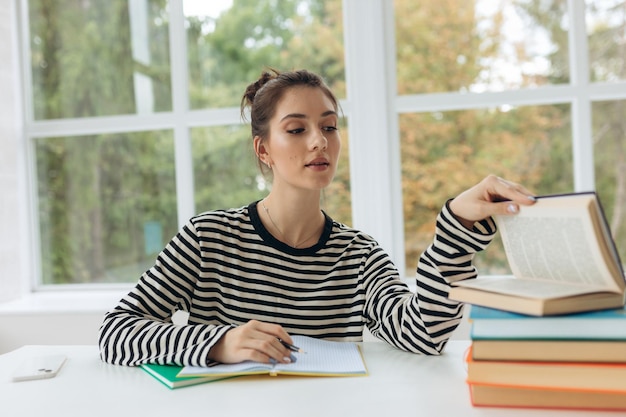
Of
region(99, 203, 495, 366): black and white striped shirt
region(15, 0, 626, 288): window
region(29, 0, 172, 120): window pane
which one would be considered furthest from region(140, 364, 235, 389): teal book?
region(29, 0, 172, 120): window pane

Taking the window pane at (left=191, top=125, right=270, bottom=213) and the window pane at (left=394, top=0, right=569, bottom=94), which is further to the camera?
the window pane at (left=191, top=125, right=270, bottom=213)

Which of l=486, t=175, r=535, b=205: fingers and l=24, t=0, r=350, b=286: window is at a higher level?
l=24, t=0, r=350, b=286: window

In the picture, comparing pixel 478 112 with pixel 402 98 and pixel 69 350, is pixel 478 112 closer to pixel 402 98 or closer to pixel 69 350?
pixel 402 98

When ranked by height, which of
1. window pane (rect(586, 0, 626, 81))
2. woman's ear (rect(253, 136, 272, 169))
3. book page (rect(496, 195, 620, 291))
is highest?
window pane (rect(586, 0, 626, 81))

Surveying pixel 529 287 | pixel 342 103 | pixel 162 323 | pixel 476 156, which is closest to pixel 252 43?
pixel 342 103

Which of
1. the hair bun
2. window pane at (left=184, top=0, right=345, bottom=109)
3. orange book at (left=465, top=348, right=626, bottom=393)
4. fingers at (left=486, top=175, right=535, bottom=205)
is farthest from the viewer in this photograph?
window pane at (left=184, top=0, right=345, bottom=109)

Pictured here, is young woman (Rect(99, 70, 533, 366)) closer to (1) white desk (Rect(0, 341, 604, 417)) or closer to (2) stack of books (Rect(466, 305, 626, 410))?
(1) white desk (Rect(0, 341, 604, 417))

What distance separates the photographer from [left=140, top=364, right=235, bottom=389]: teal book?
956mm

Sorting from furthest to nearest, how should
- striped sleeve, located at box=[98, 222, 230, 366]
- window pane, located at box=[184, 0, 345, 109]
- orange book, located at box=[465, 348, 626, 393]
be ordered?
window pane, located at box=[184, 0, 345, 109] < striped sleeve, located at box=[98, 222, 230, 366] < orange book, located at box=[465, 348, 626, 393]

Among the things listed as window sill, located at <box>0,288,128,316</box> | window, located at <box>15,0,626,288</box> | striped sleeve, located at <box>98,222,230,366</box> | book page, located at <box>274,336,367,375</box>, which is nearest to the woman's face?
striped sleeve, located at <box>98,222,230,366</box>

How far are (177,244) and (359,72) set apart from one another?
4.78 feet

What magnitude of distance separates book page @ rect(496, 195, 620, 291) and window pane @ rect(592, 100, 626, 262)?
1.90 metres

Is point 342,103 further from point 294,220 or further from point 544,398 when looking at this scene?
point 544,398

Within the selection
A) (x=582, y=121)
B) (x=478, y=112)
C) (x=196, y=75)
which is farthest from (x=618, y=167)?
(x=196, y=75)
